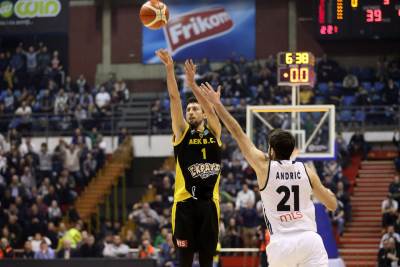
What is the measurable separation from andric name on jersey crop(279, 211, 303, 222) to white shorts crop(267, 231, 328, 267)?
15cm

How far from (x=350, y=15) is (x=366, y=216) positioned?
7.57 metres

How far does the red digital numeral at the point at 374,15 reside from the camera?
19.6 metres

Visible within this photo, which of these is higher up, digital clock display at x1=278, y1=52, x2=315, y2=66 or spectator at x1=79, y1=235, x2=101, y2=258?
digital clock display at x1=278, y1=52, x2=315, y2=66

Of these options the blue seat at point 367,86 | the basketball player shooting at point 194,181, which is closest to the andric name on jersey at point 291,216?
the basketball player shooting at point 194,181

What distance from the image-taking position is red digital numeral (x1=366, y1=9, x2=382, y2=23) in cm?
1962

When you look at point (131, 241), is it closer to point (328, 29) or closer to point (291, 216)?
point (328, 29)

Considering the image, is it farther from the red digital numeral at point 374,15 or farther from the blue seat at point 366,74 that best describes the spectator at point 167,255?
the blue seat at point 366,74

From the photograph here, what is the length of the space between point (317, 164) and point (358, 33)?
4.41 meters

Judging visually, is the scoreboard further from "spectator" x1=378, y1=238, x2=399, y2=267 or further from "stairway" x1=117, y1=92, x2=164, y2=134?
"stairway" x1=117, y1=92, x2=164, y2=134

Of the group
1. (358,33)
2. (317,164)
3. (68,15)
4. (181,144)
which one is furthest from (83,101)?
(181,144)

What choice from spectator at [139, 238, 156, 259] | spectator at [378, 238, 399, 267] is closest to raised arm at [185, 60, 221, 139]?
spectator at [139, 238, 156, 259]

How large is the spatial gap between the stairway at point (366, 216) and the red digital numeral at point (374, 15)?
19.1 feet

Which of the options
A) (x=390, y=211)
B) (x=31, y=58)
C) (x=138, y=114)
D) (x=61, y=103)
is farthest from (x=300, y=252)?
(x=31, y=58)

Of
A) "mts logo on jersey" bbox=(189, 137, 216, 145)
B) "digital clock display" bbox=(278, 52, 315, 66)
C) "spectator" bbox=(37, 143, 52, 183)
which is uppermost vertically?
"digital clock display" bbox=(278, 52, 315, 66)
